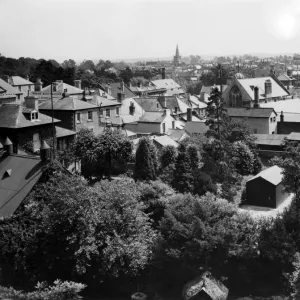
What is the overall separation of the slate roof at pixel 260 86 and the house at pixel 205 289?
173 ft

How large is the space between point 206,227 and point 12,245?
35.9ft

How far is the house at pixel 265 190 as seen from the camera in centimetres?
4038

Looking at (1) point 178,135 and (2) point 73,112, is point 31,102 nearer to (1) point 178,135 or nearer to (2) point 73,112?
(2) point 73,112

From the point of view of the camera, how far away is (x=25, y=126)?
134 feet

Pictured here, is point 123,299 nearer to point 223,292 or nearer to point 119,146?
point 223,292

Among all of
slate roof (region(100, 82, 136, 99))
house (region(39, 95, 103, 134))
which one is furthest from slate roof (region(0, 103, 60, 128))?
slate roof (region(100, 82, 136, 99))

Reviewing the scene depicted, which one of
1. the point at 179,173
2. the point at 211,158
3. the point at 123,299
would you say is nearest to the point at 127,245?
the point at 123,299

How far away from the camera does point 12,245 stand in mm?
27922

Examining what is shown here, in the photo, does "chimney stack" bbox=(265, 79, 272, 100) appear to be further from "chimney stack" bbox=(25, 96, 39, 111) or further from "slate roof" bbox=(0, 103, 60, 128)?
"chimney stack" bbox=(25, 96, 39, 111)

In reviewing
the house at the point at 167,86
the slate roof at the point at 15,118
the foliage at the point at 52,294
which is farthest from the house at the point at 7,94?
the house at the point at 167,86

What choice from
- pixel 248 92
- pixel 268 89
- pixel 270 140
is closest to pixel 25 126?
pixel 270 140

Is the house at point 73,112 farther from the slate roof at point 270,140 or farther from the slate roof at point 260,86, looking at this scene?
the slate roof at point 260,86

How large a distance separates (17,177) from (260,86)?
57.1 m

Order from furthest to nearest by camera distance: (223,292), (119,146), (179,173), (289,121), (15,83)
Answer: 1. (15,83)
2. (289,121)
3. (119,146)
4. (179,173)
5. (223,292)
